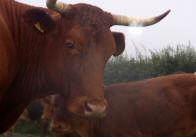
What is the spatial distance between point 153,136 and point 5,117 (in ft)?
13.1

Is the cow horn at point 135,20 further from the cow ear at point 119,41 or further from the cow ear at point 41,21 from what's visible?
the cow ear at point 41,21

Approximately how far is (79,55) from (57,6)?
24.0 inches

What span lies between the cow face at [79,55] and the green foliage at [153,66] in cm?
1343

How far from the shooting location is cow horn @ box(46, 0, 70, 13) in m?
3.17

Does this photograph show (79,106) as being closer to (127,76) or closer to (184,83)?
(184,83)

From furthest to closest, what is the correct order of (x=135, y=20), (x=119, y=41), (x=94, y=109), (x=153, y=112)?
(x=153, y=112)
(x=119, y=41)
(x=135, y=20)
(x=94, y=109)

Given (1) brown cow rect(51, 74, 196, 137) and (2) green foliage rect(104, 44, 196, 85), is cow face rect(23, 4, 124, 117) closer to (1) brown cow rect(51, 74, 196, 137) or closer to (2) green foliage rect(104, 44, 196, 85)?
(1) brown cow rect(51, 74, 196, 137)

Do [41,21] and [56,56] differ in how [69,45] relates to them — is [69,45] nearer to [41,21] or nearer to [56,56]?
[56,56]

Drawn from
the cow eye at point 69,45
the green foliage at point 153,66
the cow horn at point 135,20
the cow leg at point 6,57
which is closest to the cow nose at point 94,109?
the cow eye at point 69,45

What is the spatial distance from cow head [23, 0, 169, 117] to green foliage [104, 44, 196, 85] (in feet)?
44.1

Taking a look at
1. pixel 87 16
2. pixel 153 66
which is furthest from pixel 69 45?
pixel 153 66

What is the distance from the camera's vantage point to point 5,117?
3.15 metres

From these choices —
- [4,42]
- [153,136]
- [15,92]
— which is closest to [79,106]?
[15,92]

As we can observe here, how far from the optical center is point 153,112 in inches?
251
